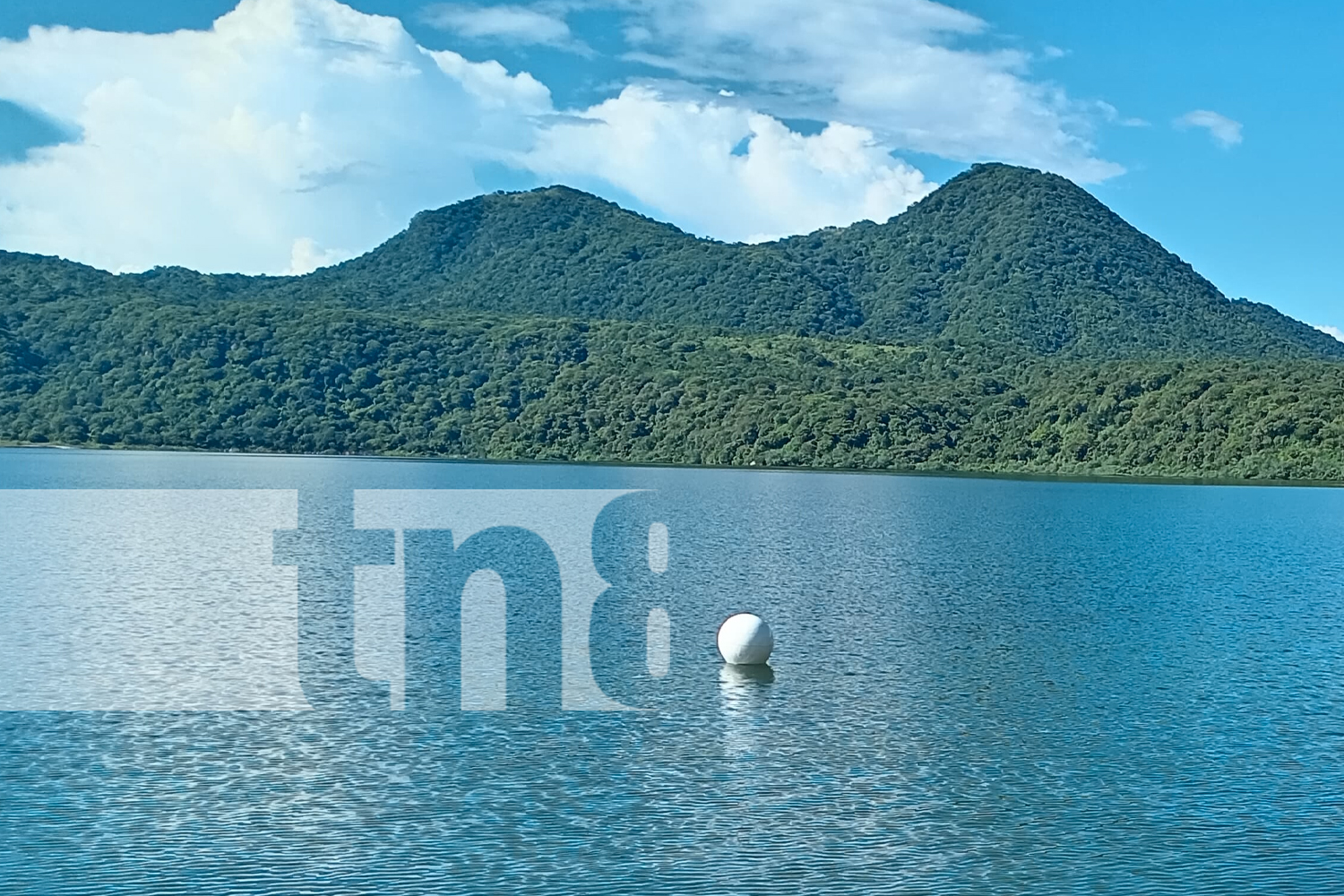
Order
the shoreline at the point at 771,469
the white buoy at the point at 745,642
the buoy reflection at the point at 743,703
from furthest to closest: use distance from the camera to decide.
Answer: the shoreline at the point at 771,469
the white buoy at the point at 745,642
the buoy reflection at the point at 743,703

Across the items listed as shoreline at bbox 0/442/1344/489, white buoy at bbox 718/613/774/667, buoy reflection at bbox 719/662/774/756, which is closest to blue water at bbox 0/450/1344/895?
buoy reflection at bbox 719/662/774/756

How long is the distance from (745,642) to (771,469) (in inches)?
5243

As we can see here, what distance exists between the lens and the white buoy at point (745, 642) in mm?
32781

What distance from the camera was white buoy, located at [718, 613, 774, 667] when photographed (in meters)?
32.8

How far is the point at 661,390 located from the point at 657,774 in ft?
543

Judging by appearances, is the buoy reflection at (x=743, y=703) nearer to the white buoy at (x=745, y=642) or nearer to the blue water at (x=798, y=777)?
the blue water at (x=798, y=777)

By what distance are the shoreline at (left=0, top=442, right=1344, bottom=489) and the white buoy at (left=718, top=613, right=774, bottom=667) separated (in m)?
107

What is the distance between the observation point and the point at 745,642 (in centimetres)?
3278

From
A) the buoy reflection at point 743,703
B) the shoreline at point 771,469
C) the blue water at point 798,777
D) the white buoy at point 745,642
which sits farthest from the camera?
the shoreline at point 771,469

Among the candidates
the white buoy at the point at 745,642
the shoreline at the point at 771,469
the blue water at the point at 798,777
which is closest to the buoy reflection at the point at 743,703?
the blue water at the point at 798,777

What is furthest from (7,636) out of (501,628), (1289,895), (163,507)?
(163,507)

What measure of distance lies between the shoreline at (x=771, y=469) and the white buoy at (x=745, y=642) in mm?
106789

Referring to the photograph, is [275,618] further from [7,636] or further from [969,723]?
[969,723]

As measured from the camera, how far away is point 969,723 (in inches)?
1085
